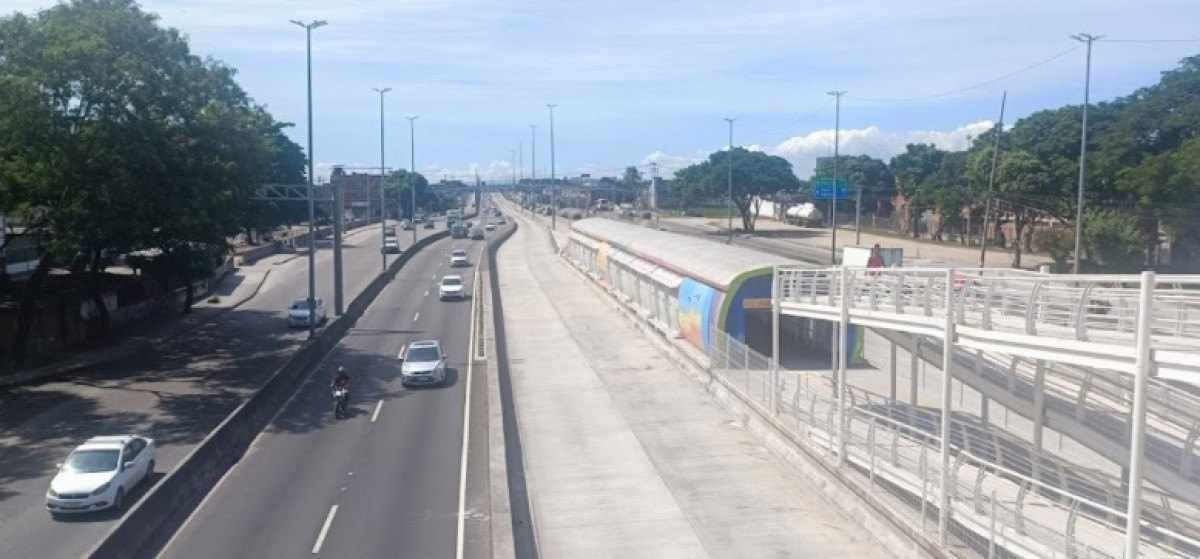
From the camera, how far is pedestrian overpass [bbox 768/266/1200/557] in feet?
34.7

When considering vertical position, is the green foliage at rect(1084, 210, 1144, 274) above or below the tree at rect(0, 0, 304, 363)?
below

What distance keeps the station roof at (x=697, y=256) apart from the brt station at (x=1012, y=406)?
1.38 meters

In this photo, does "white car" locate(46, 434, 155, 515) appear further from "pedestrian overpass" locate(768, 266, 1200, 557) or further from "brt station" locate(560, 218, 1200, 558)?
"pedestrian overpass" locate(768, 266, 1200, 557)

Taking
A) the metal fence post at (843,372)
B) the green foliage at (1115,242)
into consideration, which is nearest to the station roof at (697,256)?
the metal fence post at (843,372)

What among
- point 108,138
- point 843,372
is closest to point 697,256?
point 843,372

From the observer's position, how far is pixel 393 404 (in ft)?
99.1

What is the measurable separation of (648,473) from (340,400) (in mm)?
10801

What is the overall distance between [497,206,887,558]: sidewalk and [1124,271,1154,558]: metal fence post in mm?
6222

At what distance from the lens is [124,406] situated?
30.2 metres

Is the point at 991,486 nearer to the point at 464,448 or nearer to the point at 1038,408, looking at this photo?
the point at 1038,408

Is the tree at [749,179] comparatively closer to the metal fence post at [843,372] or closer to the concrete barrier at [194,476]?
the concrete barrier at [194,476]

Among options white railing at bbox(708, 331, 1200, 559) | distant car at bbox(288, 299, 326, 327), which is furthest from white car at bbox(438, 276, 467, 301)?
white railing at bbox(708, 331, 1200, 559)

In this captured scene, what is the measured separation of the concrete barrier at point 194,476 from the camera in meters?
16.9

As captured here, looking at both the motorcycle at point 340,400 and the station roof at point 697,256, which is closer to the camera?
the motorcycle at point 340,400
